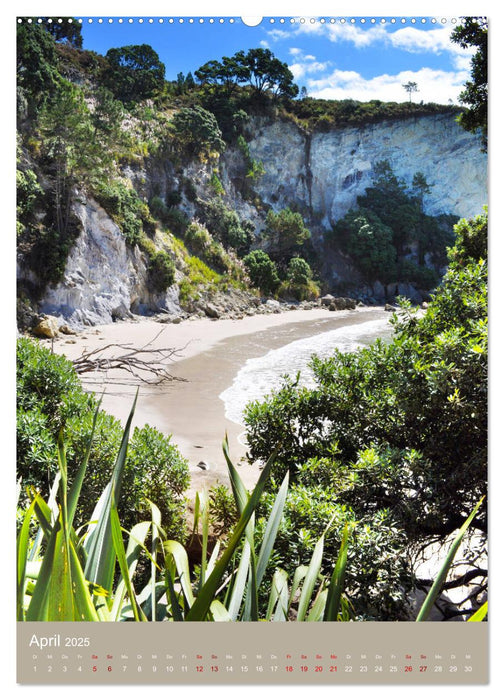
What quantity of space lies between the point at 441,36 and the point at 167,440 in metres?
2.01

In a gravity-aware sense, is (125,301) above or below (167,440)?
above

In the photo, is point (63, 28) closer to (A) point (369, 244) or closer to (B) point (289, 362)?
(B) point (289, 362)

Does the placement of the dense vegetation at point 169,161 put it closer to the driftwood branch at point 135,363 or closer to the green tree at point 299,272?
the green tree at point 299,272

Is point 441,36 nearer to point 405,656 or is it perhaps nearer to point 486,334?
point 486,334

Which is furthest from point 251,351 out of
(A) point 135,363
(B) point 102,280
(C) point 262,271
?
(B) point 102,280

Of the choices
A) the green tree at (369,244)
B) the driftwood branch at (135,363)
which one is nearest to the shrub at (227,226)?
the green tree at (369,244)

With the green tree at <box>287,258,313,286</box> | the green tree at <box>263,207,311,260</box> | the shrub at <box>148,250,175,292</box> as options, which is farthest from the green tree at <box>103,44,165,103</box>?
the green tree at <box>287,258,313,286</box>

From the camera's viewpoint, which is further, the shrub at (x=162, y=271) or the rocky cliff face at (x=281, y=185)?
the shrub at (x=162, y=271)

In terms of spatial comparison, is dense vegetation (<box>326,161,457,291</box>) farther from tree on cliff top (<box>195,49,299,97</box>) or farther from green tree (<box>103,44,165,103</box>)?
green tree (<box>103,44,165,103</box>)

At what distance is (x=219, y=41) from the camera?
189 centimetres

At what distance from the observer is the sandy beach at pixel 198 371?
2.60 metres

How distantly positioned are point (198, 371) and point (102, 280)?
1042 millimetres

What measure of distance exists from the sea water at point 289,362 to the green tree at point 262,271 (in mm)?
432
